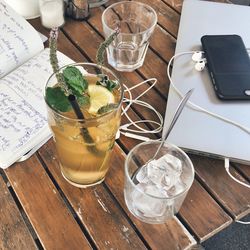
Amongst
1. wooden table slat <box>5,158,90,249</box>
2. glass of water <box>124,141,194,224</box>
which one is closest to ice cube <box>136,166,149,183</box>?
glass of water <box>124,141,194,224</box>

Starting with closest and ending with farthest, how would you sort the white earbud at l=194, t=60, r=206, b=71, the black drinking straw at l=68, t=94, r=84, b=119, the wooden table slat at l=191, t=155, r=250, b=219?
the black drinking straw at l=68, t=94, r=84, b=119 → the wooden table slat at l=191, t=155, r=250, b=219 → the white earbud at l=194, t=60, r=206, b=71

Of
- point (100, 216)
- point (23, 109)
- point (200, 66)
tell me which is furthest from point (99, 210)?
point (200, 66)

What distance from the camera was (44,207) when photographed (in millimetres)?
597

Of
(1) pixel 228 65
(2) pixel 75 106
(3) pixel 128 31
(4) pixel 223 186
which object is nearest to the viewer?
(2) pixel 75 106

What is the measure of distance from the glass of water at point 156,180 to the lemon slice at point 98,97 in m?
0.09

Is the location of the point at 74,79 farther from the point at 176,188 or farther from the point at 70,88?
the point at 176,188

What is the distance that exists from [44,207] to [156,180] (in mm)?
164

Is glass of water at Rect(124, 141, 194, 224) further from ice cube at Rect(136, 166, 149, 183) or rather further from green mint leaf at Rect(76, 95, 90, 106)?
green mint leaf at Rect(76, 95, 90, 106)

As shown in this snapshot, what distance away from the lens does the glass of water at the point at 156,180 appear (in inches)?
22.4

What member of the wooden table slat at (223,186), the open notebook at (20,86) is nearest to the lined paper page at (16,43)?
the open notebook at (20,86)

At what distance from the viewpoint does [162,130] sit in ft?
2.27

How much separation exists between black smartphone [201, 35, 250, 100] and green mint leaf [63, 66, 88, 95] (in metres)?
0.26

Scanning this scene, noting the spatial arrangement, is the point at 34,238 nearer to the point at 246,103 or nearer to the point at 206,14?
the point at 246,103

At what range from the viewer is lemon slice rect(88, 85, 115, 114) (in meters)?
0.56
